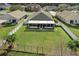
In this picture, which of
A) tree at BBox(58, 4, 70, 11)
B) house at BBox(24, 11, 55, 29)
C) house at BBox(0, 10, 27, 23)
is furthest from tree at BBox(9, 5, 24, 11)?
A: tree at BBox(58, 4, 70, 11)

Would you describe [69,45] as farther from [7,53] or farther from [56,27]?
[7,53]

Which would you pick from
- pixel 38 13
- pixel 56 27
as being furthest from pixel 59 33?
pixel 38 13

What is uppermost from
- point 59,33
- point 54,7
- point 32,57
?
point 54,7

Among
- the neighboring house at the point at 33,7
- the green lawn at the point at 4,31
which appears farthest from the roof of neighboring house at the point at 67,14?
the green lawn at the point at 4,31

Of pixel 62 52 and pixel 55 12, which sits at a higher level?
pixel 55 12

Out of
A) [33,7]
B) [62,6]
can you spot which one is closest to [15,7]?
[33,7]

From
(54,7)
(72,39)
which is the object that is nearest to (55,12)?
(54,7)

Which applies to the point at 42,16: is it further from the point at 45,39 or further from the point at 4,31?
the point at 4,31
